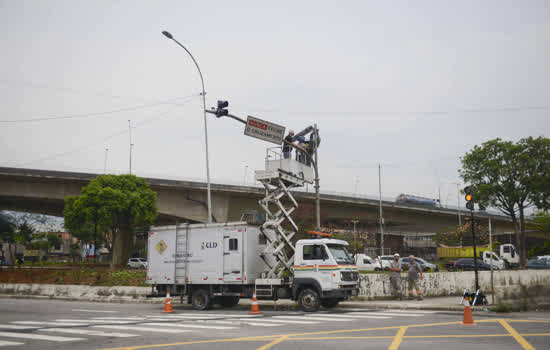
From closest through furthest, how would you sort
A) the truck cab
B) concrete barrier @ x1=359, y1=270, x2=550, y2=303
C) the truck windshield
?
the truck cab, the truck windshield, concrete barrier @ x1=359, y1=270, x2=550, y2=303

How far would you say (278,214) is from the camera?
56.5 ft

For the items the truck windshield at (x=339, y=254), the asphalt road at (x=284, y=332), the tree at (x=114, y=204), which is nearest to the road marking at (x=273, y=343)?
the asphalt road at (x=284, y=332)

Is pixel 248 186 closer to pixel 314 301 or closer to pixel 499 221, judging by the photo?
pixel 314 301

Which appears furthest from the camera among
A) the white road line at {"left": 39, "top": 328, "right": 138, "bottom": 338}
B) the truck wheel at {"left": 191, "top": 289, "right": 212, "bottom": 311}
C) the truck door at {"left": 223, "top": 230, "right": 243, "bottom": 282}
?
the truck wheel at {"left": 191, "top": 289, "right": 212, "bottom": 311}

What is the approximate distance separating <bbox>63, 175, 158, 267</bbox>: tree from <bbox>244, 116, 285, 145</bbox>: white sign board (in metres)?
25.4

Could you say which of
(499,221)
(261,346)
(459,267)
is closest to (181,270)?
(261,346)

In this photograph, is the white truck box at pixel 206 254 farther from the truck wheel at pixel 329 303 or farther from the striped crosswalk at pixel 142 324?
the truck wheel at pixel 329 303

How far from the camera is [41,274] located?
30969 mm

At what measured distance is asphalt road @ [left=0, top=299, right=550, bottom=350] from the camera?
8734mm

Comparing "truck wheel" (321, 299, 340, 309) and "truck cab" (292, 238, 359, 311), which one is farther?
"truck wheel" (321, 299, 340, 309)

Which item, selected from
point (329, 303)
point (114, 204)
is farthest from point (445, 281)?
point (114, 204)

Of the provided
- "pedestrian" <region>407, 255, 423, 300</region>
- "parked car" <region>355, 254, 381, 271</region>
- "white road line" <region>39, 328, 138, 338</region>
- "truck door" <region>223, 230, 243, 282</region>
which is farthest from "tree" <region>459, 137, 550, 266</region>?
"white road line" <region>39, 328, 138, 338</region>

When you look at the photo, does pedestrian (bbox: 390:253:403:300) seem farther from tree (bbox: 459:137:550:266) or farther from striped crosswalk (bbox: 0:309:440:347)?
tree (bbox: 459:137:550:266)

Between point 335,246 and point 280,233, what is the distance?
214 cm
